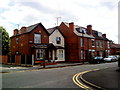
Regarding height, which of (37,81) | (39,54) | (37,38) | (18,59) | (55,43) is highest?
(37,38)

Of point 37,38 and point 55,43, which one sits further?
point 55,43

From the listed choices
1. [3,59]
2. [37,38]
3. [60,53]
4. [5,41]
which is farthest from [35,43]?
[5,41]

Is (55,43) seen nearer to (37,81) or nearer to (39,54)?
(39,54)

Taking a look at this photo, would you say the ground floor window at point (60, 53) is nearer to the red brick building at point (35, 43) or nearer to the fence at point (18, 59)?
the red brick building at point (35, 43)

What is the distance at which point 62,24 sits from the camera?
3306cm

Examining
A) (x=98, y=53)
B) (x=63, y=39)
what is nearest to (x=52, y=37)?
(x=63, y=39)

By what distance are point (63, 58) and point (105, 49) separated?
1708cm

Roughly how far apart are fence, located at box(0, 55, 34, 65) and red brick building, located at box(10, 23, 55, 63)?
146 cm

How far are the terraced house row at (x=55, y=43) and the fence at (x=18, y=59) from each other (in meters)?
1.08

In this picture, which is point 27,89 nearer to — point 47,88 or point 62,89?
point 47,88

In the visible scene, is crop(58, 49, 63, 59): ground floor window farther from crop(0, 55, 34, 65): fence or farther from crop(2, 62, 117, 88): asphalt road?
crop(2, 62, 117, 88): asphalt road

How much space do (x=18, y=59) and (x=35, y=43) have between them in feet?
14.0

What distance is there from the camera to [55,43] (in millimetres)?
28609

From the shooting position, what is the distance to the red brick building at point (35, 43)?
77.3ft
